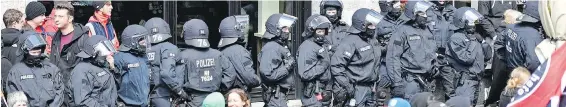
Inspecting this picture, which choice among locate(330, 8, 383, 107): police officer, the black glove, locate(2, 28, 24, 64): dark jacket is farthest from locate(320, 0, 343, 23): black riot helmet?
locate(2, 28, 24, 64): dark jacket

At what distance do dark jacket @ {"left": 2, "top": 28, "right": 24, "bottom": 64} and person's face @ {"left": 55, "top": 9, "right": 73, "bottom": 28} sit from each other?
0.42 meters

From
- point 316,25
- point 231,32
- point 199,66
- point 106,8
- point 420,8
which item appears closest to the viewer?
point 199,66

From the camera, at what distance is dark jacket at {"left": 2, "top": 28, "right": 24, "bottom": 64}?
1329 centimetres

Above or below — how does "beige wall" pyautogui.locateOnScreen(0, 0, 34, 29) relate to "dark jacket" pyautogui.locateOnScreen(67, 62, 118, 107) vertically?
above

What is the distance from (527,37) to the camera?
1468 cm

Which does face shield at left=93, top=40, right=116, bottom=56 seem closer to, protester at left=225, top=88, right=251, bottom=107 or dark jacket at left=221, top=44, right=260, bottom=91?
protester at left=225, top=88, right=251, bottom=107

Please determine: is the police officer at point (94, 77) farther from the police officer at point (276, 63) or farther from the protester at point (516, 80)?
the protester at point (516, 80)

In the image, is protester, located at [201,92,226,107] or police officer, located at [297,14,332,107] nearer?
protester, located at [201,92,226,107]

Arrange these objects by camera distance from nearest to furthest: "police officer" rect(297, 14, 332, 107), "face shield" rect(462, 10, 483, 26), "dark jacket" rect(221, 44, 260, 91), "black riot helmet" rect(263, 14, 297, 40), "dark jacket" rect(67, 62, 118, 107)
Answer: "dark jacket" rect(67, 62, 118, 107), "dark jacket" rect(221, 44, 260, 91), "black riot helmet" rect(263, 14, 297, 40), "police officer" rect(297, 14, 332, 107), "face shield" rect(462, 10, 483, 26)

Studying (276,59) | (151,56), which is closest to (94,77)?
(151,56)

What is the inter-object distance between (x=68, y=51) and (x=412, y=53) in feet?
15.4

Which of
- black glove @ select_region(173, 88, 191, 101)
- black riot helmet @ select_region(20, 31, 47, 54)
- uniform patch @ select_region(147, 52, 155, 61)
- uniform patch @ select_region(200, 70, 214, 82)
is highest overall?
black riot helmet @ select_region(20, 31, 47, 54)

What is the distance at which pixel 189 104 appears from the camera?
14.4m

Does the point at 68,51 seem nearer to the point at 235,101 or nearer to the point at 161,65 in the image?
the point at 161,65
